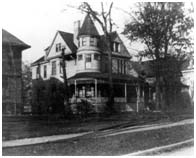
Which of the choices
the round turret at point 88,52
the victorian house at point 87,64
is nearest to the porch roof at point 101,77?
the victorian house at point 87,64

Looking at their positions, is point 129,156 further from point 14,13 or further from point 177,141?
point 14,13

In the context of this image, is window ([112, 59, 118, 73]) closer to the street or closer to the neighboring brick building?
the neighboring brick building

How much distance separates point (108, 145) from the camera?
8109 millimetres

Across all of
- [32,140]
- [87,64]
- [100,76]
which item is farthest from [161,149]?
[87,64]

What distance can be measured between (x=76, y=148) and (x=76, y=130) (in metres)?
3.65

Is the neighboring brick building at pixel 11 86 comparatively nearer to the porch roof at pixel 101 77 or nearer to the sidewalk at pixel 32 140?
the sidewalk at pixel 32 140

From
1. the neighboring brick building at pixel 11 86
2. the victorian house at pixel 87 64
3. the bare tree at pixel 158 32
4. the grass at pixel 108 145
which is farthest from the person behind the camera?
the victorian house at pixel 87 64

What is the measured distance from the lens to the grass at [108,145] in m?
7.46

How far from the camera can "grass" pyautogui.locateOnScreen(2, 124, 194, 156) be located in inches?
294

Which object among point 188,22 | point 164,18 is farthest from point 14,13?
point 164,18

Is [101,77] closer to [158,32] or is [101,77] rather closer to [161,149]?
[158,32]

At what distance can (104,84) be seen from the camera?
25703mm

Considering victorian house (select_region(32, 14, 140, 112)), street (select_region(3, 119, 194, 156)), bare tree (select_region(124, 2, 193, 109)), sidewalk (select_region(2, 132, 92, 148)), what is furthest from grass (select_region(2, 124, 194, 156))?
victorian house (select_region(32, 14, 140, 112))

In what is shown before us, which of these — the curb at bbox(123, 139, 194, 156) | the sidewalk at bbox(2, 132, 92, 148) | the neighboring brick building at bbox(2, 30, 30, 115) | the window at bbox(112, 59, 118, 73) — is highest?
the window at bbox(112, 59, 118, 73)
